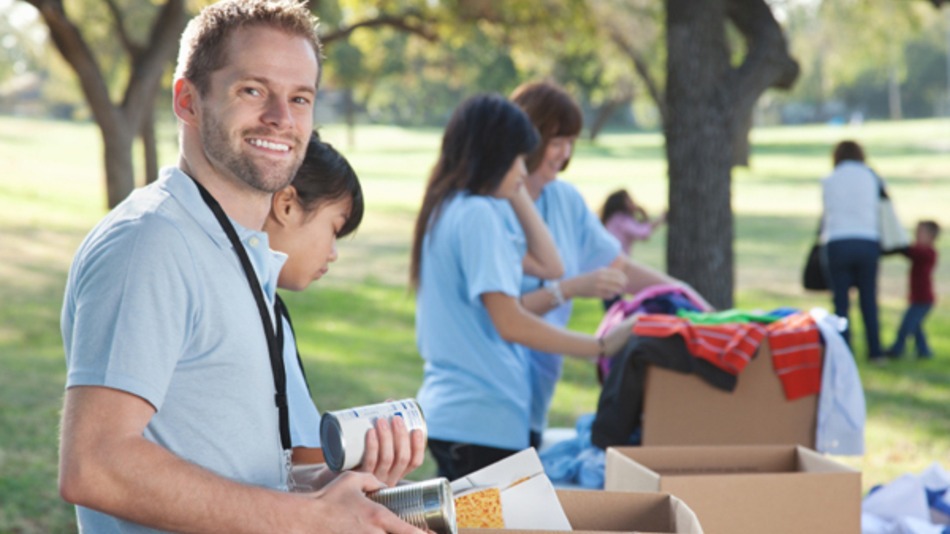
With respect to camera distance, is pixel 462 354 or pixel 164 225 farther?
pixel 462 354

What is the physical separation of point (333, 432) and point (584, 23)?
53.8 ft

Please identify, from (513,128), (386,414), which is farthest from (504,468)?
(513,128)

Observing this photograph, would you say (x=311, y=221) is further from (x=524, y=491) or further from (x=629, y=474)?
(x=629, y=474)

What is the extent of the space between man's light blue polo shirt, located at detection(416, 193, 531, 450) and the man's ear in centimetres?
172

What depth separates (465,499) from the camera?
223 cm

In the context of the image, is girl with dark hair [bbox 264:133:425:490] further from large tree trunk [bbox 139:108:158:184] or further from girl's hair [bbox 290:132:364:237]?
large tree trunk [bbox 139:108:158:184]

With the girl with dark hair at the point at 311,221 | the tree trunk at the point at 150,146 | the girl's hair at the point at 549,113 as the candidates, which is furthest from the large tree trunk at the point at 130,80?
the girl with dark hair at the point at 311,221

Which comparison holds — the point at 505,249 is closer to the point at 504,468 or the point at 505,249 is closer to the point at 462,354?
the point at 462,354

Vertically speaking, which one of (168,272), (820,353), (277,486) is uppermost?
(168,272)

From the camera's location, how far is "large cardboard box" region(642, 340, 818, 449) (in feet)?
13.1

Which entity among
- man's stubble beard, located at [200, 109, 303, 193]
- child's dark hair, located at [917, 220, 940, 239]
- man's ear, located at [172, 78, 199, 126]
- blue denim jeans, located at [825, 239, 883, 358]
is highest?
man's ear, located at [172, 78, 199, 126]

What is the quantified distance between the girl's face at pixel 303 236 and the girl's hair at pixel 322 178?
0.5 inches

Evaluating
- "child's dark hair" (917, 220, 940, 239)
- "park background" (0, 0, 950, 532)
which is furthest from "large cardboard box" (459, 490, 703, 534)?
"child's dark hair" (917, 220, 940, 239)

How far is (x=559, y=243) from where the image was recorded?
4.66m
